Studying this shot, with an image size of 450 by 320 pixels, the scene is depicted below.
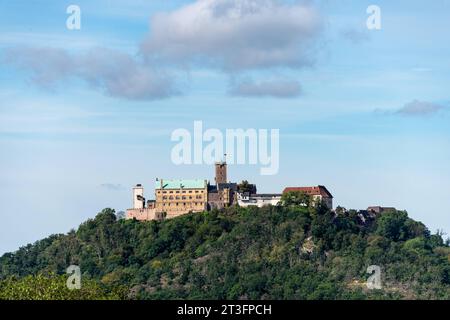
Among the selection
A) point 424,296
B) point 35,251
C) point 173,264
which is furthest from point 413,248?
point 35,251

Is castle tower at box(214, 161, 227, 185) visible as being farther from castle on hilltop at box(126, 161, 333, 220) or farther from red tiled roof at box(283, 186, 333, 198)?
red tiled roof at box(283, 186, 333, 198)

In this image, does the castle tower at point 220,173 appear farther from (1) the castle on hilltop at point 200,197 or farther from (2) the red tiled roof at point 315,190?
(2) the red tiled roof at point 315,190

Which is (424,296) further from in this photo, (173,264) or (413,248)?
(173,264)

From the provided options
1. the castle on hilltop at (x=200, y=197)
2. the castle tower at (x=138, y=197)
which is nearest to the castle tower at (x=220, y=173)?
the castle on hilltop at (x=200, y=197)

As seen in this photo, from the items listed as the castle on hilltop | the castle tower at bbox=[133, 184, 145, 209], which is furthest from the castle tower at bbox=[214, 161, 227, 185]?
the castle tower at bbox=[133, 184, 145, 209]

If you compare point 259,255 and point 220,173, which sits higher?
point 220,173

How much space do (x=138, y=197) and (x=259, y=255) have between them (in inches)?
603

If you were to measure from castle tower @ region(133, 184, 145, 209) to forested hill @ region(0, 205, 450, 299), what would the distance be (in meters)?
2.28

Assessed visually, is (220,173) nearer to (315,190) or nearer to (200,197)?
(200,197)

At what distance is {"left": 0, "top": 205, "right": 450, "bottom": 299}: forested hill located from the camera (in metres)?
139

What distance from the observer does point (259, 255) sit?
149m

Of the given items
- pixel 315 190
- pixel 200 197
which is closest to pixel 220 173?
pixel 200 197

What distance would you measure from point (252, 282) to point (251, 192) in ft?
48.2
